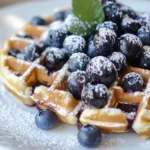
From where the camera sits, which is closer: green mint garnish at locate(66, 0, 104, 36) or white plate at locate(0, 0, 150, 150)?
white plate at locate(0, 0, 150, 150)

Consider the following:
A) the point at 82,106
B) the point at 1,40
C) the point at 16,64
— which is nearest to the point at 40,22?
the point at 1,40

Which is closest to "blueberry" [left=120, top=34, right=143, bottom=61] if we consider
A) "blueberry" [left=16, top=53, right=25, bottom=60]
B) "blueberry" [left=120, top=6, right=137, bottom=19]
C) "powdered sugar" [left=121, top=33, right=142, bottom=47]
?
"powdered sugar" [left=121, top=33, right=142, bottom=47]

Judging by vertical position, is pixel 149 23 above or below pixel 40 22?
above

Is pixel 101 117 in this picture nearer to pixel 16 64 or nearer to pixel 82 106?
pixel 82 106

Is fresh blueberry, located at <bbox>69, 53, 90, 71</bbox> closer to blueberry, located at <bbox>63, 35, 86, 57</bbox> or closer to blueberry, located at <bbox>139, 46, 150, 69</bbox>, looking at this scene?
blueberry, located at <bbox>63, 35, 86, 57</bbox>

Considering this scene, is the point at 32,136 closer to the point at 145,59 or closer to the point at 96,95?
the point at 96,95

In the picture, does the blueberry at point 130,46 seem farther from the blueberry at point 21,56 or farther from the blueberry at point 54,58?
the blueberry at point 21,56
